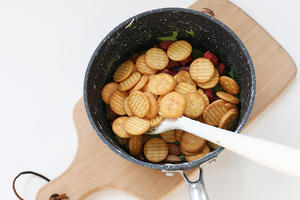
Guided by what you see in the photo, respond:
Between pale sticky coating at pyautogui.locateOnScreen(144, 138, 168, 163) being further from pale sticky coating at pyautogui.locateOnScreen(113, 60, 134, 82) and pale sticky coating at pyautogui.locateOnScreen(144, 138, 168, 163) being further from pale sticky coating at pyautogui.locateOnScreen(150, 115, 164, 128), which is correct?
pale sticky coating at pyautogui.locateOnScreen(113, 60, 134, 82)

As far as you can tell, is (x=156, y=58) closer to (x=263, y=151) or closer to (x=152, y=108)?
(x=152, y=108)

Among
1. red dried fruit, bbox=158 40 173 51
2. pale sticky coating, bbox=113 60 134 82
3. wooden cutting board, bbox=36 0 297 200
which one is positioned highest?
red dried fruit, bbox=158 40 173 51

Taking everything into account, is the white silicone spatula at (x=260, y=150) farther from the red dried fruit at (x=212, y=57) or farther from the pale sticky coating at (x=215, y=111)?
the red dried fruit at (x=212, y=57)

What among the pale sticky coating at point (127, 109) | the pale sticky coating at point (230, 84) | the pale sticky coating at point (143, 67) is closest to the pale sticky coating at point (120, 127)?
the pale sticky coating at point (127, 109)

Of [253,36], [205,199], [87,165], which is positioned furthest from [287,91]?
[87,165]

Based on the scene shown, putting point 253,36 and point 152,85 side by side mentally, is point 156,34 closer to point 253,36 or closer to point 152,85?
point 152,85

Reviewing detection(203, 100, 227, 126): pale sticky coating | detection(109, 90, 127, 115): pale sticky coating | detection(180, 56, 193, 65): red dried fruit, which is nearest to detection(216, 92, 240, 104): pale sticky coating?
detection(203, 100, 227, 126): pale sticky coating
